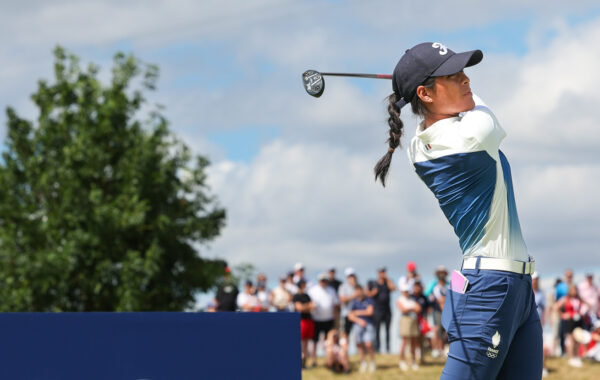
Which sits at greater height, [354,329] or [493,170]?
[493,170]

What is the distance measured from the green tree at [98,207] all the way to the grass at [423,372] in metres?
13.0

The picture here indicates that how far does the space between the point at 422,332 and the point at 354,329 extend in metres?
2.08

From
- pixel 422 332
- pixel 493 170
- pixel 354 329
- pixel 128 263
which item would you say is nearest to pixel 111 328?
pixel 493 170

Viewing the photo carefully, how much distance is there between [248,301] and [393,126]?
595 inches

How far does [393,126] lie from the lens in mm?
4008

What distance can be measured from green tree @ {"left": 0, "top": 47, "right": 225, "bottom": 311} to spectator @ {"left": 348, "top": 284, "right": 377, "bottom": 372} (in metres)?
13.4

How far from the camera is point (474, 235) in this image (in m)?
3.71

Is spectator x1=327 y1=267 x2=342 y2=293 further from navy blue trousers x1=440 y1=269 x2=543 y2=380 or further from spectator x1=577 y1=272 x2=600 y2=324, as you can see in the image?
navy blue trousers x1=440 y1=269 x2=543 y2=380

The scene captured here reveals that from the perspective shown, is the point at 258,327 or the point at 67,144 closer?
the point at 258,327

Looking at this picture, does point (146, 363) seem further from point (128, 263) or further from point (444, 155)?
point (128, 263)

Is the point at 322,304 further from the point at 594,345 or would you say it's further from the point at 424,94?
the point at 424,94

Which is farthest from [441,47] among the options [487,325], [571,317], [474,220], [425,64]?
[571,317]

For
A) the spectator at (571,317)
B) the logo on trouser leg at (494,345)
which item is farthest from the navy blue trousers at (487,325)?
the spectator at (571,317)

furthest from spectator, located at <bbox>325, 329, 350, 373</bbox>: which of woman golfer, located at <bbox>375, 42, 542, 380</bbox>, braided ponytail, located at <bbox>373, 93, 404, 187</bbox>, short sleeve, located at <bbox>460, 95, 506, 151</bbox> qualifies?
short sleeve, located at <bbox>460, 95, 506, 151</bbox>
